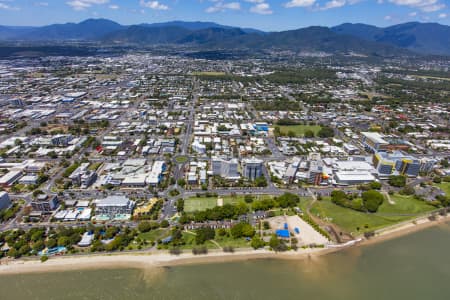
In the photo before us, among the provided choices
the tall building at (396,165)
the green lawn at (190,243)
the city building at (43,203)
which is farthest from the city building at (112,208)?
the tall building at (396,165)

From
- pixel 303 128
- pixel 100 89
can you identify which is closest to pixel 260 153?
pixel 303 128

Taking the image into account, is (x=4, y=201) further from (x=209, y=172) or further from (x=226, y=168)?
(x=226, y=168)

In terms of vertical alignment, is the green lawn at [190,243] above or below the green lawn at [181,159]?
below

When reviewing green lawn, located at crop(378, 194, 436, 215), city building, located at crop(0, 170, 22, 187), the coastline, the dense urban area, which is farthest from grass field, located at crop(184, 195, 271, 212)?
city building, located at crop(0, 170, 22, 187)

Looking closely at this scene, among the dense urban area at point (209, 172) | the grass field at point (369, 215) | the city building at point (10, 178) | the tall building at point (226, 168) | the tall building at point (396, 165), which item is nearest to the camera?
the dense urban area at point (209, 172)

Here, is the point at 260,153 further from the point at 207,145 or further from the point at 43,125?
the point at 43,125

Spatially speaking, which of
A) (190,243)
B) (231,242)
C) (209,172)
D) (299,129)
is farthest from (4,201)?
(299,129)

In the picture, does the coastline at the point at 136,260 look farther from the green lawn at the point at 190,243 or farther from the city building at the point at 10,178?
the city building at the point at 10,178
